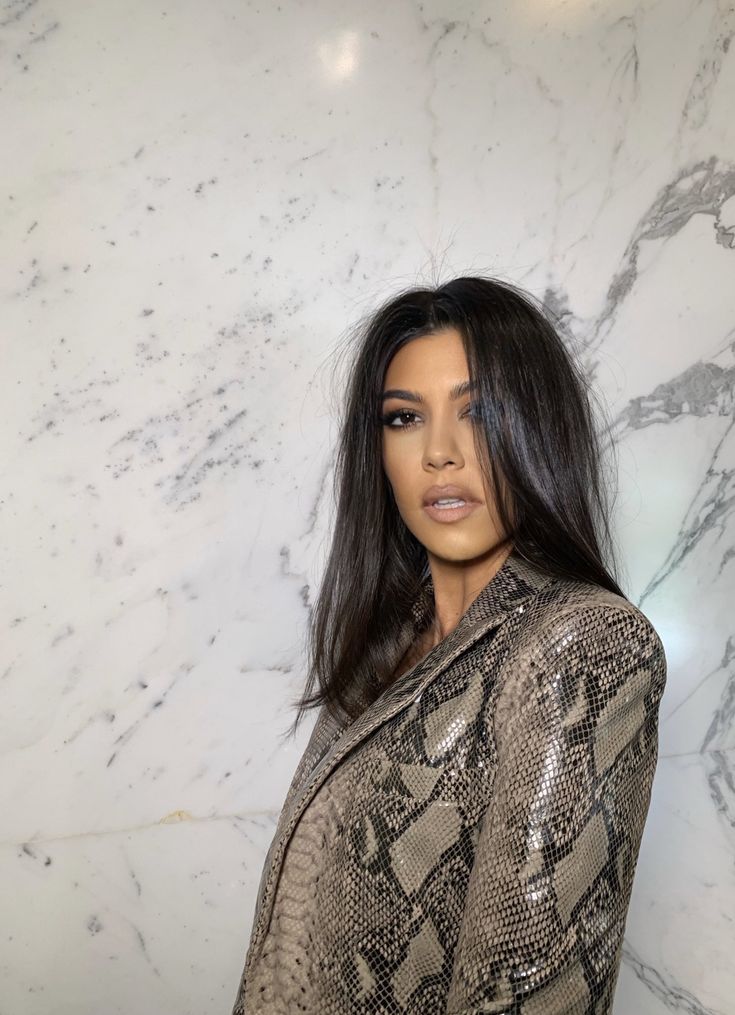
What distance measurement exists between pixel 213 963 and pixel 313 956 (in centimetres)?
77

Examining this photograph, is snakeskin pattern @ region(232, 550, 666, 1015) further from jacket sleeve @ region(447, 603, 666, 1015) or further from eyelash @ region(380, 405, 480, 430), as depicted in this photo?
eyelash @ region(380, 405, 480, 430)

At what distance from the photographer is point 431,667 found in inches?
45.3

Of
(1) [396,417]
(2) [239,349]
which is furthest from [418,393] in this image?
(2) [239,349]

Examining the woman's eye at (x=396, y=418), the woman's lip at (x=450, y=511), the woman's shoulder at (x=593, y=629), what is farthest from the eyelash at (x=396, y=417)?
the woman's shoulder at (x=593, y=629)

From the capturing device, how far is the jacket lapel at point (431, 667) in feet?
3.71

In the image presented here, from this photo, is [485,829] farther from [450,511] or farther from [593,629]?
[450,511]

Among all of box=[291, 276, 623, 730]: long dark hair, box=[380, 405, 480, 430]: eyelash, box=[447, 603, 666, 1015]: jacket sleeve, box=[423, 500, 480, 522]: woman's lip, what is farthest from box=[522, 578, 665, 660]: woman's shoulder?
box=[380, 405, 480, 430]: eyelash

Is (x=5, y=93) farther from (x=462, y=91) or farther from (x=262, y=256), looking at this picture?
(x=462, y=91)

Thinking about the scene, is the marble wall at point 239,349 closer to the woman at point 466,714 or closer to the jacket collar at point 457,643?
the woman at point 466,714

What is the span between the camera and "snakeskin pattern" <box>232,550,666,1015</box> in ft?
3.02

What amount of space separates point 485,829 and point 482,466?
0.48 metres

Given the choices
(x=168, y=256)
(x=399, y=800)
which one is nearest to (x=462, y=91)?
(x=168, y=256)

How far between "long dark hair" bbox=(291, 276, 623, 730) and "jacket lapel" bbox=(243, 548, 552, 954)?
44 millimetres

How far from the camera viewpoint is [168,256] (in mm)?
1725
